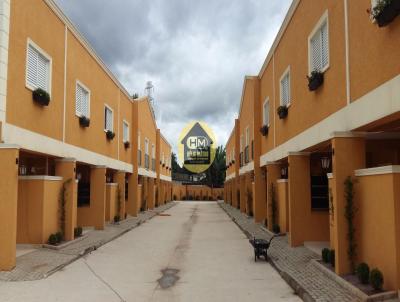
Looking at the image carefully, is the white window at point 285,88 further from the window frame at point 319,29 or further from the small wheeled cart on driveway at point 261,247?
the small wheeled cart on driveway at point 261,247

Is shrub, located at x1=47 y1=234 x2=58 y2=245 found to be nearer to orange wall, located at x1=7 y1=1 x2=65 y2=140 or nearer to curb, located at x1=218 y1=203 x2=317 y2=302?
orange wall, located at x1=7 y1=1 x2=65 y2=140

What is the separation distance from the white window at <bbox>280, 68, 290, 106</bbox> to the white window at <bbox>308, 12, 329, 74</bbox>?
3062 millimetres

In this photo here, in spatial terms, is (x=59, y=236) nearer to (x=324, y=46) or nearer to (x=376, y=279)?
(x=324, y=46)

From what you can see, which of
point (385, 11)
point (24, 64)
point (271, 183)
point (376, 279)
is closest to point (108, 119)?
point (271, 183)

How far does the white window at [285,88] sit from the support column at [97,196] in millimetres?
7911

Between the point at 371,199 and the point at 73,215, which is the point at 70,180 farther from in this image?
the point at 371,199

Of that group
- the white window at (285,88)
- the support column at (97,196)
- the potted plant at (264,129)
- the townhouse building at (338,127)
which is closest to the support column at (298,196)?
the townhouse building at (338,127)

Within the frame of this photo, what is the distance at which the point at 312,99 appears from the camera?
38.1 feet

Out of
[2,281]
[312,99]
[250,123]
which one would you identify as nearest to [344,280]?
[312,99]

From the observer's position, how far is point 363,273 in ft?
25.2

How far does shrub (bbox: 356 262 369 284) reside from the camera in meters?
7.66

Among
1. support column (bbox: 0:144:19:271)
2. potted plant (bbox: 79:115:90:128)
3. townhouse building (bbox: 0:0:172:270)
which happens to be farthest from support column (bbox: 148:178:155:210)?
support column (bbox: 0:144:19:271)

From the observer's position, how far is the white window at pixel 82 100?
16.6 meters

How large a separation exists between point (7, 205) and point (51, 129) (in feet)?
13.5
